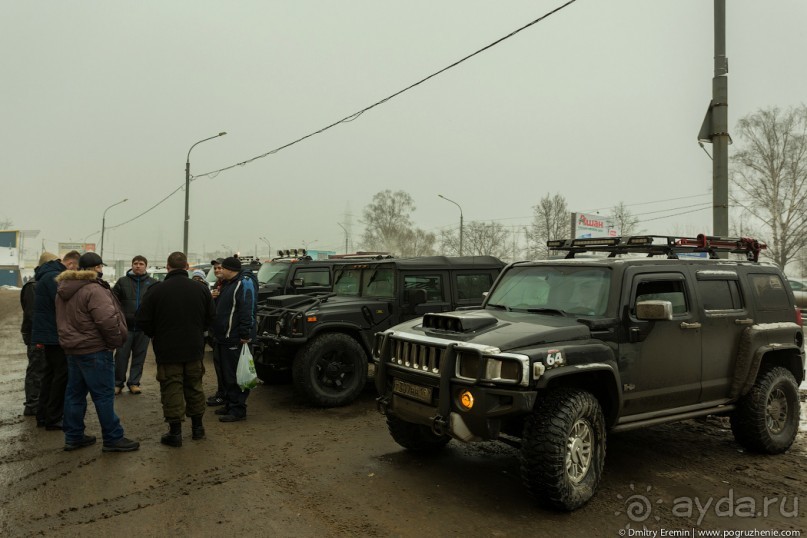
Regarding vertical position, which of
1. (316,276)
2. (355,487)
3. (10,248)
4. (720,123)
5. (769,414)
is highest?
(720,123)

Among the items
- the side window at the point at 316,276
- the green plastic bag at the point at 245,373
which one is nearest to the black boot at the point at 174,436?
the green plastic bag at the point at 245,373

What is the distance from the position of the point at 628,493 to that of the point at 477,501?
123cm

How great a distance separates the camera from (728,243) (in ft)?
20.1

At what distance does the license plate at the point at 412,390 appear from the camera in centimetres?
438

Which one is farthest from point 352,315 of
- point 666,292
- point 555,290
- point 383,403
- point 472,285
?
point 666,292

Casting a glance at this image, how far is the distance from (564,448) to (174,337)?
3764 mm

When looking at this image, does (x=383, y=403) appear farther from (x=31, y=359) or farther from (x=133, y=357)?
(x=133, y=357)

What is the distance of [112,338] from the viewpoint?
530 centimetres

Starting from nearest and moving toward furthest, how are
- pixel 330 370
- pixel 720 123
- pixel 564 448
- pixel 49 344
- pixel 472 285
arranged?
pixel 564 448 → pixel 49 344 → pixel 330 370 → pixel 720 123 → pixel 472 285

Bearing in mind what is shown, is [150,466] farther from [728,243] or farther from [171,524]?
[728,243]

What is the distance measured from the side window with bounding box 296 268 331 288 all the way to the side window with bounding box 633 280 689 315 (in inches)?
304

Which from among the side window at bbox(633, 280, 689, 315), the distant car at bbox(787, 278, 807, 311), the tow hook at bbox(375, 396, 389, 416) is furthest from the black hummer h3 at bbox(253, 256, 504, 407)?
the distant car at bbox(787, 278, 807, 311)

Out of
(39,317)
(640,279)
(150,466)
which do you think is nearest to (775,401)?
(640,279)

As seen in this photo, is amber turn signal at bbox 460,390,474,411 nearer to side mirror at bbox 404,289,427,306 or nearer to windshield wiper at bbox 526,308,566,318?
windshield wiper at bbox 526,308,566,318
